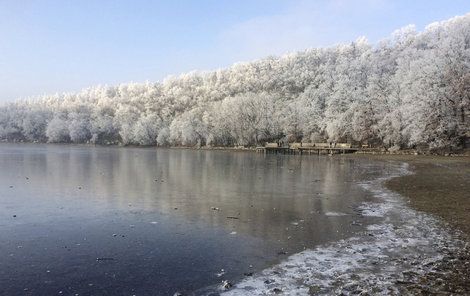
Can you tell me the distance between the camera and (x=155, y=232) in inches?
506

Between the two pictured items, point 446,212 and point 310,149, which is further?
point 310,149

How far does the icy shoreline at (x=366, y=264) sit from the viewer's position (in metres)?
7.99

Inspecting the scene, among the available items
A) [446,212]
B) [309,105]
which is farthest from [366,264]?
[309,105]

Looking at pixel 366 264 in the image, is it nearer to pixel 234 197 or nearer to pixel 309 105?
pixel 234 197

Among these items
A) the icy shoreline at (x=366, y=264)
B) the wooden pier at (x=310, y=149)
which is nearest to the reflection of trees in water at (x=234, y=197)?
the icy shoreline at (x=366, y=264)

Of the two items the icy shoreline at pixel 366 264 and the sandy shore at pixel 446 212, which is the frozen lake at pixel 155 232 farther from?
the sandy shore at pixel 446 212

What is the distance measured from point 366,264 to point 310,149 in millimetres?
70146

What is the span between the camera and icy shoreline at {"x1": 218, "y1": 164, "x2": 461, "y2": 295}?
7.99 metres

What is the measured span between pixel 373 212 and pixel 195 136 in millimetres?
95504

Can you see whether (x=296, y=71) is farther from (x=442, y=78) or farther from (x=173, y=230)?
(x=173, y=230)

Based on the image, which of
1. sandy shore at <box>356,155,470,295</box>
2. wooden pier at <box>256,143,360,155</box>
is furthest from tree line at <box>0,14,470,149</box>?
sandy shore at <box>356,155,470,295</box>

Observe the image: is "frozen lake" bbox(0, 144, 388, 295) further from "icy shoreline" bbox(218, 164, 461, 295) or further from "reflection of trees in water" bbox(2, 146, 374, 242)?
"icy shoreline" bbox(218, 164, 461, 295)

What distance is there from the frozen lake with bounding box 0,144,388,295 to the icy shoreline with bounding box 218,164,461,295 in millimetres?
578

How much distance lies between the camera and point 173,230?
1309 cm
